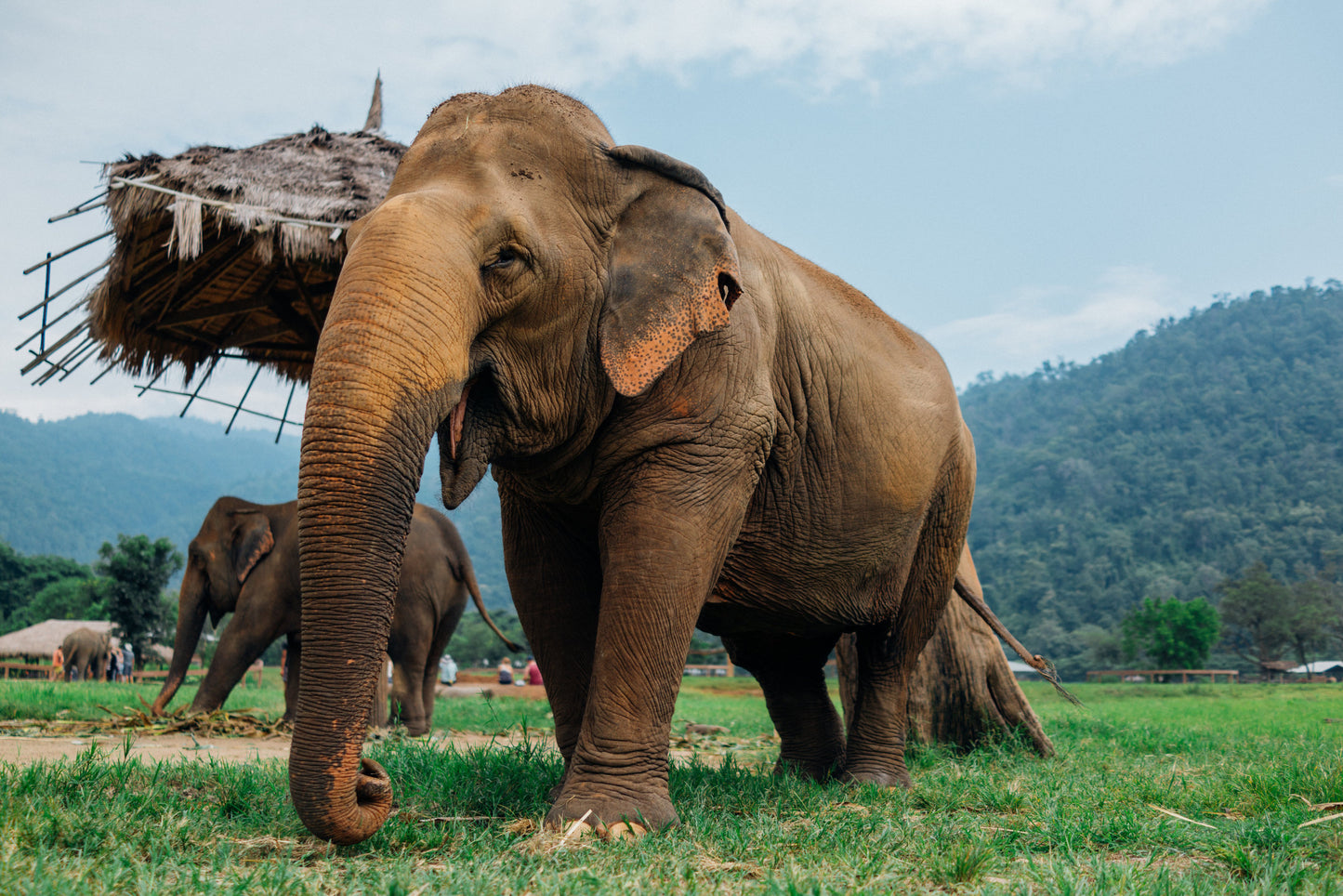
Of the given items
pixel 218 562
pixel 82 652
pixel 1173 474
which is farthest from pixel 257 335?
pixel 1173 474

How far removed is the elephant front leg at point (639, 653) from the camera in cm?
361

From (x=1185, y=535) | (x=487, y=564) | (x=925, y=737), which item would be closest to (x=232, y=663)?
(x=925, y=737)

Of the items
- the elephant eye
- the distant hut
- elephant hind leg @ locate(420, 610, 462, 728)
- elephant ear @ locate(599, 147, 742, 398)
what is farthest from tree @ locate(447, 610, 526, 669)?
the elephant eye

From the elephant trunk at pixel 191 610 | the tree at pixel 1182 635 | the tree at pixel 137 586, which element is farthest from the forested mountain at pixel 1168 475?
the elephant trunk at pixel 191 610

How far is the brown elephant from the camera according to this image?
286cm

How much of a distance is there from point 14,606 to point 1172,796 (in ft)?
202

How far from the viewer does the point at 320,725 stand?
2.72 metres

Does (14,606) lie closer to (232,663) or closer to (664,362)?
(232,663)

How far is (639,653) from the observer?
370cm

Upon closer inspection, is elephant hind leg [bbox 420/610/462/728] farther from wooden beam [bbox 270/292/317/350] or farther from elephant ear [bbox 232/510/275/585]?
wooden beam [bbox 270/292/317/350]

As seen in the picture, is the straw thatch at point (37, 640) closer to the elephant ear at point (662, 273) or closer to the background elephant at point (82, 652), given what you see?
the background elephant at point (82, 652)

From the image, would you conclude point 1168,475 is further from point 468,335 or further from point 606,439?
point 468,335

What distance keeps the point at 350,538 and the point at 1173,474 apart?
106m

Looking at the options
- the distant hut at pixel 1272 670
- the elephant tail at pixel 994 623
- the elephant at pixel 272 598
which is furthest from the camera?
the distant hut at pixel 1272 670
